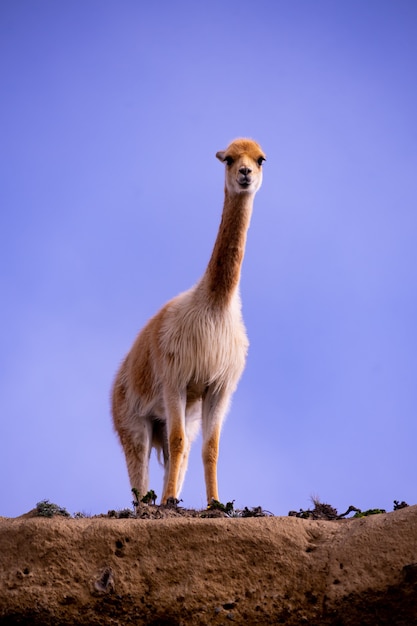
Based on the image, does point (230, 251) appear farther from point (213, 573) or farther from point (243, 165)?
point (213, 573)

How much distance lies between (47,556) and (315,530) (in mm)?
2128

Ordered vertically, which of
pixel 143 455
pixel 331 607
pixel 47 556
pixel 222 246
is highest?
pixel 222 246

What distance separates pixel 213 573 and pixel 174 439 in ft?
9.64

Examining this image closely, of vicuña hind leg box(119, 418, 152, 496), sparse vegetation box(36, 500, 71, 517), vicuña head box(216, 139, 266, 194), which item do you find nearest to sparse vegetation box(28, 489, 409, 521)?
sparse vegetation box(36, 500, 71, 517)

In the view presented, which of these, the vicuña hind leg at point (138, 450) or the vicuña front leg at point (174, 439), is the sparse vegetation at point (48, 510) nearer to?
the vicuña front leg at point (174, 439)

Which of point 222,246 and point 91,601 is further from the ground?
point 222,246

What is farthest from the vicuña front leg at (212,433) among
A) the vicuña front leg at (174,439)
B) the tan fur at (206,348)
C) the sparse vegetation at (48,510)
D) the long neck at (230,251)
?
the sparse vegetation at (48,510)

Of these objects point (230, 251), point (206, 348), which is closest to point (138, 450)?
point (206, 348)

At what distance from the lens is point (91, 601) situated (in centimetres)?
764

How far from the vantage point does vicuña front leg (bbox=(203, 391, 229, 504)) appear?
1034 centimetres

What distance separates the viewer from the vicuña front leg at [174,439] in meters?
10.3

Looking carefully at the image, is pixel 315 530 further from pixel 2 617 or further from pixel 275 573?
pixel 2 617

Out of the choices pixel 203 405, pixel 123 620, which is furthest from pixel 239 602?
pixel 203 405

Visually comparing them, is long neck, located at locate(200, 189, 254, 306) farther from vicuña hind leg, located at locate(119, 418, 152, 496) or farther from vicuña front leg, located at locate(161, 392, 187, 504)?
vicuña hind leg, located at locate(119, 418, 152, 496)
